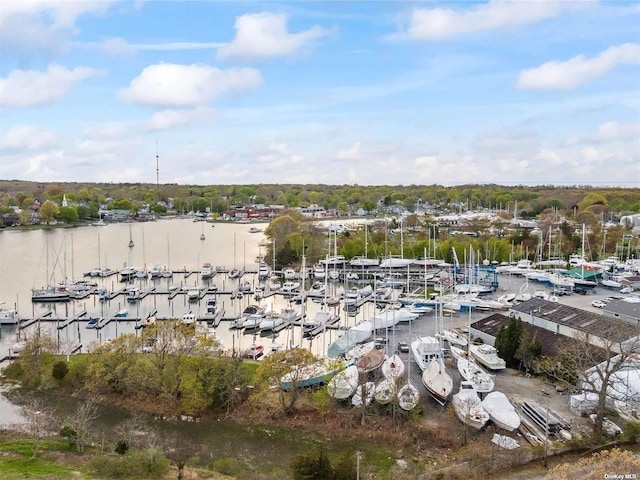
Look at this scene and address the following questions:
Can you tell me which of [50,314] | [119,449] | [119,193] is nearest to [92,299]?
[50,314]

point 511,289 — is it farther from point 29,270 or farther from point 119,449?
point 29,270

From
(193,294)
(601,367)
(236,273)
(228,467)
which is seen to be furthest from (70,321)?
(601,367)

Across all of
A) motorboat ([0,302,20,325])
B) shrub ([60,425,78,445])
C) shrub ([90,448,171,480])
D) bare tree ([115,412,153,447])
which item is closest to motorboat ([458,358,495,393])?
shrub ([90,448,171,480])

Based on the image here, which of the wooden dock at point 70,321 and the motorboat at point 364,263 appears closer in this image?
the wooden dock at point 70,321

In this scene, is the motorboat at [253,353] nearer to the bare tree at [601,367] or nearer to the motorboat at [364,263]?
the bare tree at [601,367]

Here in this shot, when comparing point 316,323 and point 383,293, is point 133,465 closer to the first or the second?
point 316,323

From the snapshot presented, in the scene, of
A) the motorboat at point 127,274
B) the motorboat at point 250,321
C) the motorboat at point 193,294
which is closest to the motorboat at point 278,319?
the motorboat at point 250,321

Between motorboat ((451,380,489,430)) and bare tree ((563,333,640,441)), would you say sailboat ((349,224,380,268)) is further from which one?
motorboat ((451,380,489,430))
